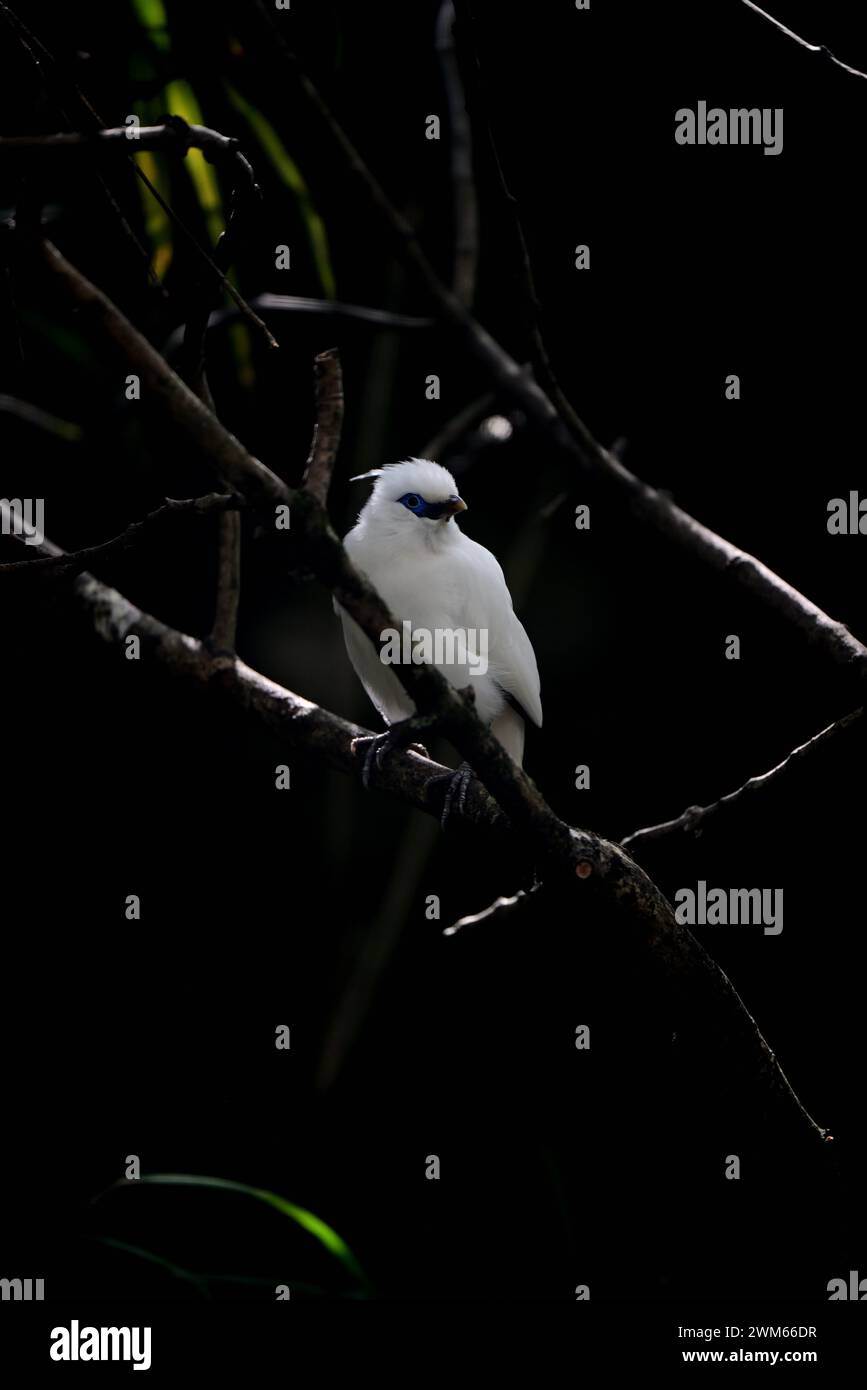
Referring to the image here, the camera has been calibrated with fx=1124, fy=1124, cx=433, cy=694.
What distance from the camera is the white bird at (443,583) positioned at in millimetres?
1450

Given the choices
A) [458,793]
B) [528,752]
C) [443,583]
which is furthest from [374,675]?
[528,752]

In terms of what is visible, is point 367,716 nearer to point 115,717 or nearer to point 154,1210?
point 115,717

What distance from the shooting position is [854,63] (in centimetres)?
195

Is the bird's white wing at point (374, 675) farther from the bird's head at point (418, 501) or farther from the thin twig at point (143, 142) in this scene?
the thin twig at point (143, 142)

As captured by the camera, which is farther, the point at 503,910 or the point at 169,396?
the point at 503,910

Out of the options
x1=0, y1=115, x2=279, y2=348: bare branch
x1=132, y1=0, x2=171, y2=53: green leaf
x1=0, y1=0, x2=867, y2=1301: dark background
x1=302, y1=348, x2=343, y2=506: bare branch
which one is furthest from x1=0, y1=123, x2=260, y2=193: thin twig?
x1=0, y1=0, x2=867, y2=1301: dark background

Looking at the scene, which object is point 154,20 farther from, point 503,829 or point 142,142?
Result: point 503,829

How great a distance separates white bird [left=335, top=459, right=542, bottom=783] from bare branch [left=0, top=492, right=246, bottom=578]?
0.64 m

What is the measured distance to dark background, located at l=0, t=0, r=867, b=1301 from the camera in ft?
6.61

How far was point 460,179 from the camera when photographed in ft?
5.99

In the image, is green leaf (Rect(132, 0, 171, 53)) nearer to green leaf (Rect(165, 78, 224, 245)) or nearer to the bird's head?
green leaf (Rect(165, 78, 224, 245))

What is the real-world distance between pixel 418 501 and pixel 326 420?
65 cm

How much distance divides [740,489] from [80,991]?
62.4 inches

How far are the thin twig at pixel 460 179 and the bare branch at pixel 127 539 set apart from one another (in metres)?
1.09
